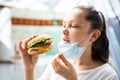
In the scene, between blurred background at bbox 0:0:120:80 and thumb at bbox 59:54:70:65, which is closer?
thumb at bbox 59:54:70:65

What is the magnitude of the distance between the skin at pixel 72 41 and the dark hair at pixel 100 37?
0.05 feet

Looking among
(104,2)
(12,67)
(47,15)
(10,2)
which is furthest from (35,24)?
(104,2)

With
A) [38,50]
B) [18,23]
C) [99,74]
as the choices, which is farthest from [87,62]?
[18,23]

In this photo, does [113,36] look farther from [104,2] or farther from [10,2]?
[10,2]

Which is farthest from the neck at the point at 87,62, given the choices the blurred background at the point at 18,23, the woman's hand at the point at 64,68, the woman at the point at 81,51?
the blurred background at the point at 18,23

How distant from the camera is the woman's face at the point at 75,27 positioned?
0.93 metres

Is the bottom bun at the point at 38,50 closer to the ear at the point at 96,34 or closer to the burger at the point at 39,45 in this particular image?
the burger at the point at 39,45

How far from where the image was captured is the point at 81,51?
0.95 metres

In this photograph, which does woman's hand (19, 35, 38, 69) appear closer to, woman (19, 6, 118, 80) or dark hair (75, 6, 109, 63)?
woman (19, 6, 118, 80)

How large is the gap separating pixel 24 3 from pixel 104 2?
1471 mm

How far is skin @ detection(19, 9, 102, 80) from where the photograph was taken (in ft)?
2.96

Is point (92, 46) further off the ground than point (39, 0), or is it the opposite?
point (39, 0)

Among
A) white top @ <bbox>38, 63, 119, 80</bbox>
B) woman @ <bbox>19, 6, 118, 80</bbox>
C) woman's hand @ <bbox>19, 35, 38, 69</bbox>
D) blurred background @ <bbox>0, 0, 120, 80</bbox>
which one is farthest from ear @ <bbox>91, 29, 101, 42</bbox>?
blurred background @ <bbox>0, 0, 120, 80</bbox>

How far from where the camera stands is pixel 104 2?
42.7 inches
